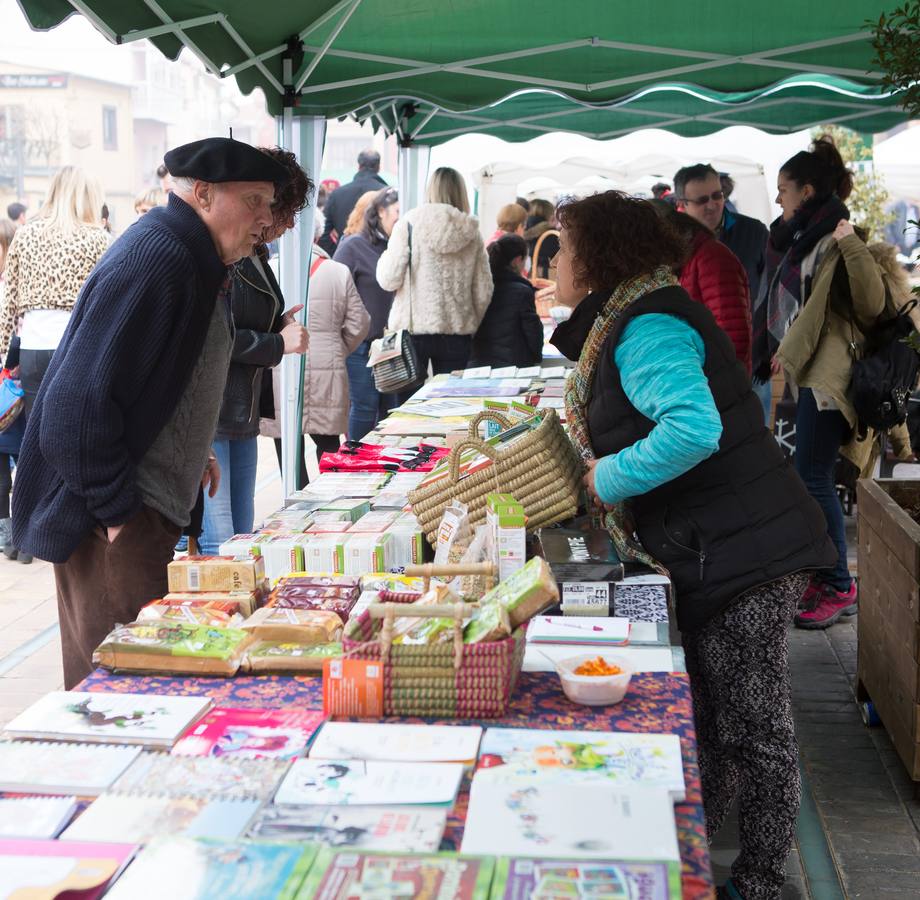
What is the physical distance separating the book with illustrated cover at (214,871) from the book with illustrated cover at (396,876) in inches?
0.9

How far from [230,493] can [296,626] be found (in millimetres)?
2668

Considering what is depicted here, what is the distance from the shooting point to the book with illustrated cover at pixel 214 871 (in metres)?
1.19

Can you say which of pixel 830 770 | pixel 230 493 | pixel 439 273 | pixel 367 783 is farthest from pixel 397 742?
pixel 439 273

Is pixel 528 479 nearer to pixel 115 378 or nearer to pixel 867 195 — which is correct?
pixel 115 378

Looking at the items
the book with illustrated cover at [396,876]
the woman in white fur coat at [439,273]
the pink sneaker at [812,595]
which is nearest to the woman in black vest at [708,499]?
the book with illustrated cover at [396,876]

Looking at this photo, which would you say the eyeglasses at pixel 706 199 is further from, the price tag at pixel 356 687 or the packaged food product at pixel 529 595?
the price tag at pixel 356 687

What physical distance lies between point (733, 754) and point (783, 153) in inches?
376

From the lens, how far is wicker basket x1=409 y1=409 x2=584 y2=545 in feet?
8.31

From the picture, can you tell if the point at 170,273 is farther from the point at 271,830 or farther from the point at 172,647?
the point at 271,830

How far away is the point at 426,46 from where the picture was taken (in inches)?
236

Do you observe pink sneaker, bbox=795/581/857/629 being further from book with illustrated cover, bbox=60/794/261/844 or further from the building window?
the building window

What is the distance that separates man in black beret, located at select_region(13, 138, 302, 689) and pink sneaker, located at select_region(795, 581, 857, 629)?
3035 millimetres

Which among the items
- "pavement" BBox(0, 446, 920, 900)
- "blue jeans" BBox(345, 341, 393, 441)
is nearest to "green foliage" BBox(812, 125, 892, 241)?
"blue jeans" BBox(345, 341, 393, 441)

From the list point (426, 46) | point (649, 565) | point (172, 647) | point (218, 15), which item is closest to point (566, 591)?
point (649, 565)
